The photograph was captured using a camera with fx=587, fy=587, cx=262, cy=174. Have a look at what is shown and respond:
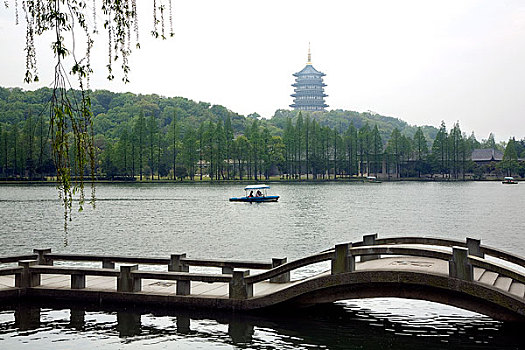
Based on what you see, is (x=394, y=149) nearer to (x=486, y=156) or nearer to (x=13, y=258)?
(x=486, y=156)

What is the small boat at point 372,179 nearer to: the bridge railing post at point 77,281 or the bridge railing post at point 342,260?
the bridge railing post at point 77,281

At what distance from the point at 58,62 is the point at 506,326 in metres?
9.01

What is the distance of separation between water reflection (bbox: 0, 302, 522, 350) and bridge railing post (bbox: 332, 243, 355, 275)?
1.16 meters

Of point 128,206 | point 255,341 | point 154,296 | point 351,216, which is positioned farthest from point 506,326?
point 128,206

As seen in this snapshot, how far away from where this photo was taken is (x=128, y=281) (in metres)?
11.9

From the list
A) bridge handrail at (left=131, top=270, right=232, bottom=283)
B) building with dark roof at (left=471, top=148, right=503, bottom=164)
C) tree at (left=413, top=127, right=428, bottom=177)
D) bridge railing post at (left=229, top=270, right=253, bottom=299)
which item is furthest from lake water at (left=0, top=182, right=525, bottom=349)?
building with dark roof at (left=471, top=148, right=503, bottom=164)

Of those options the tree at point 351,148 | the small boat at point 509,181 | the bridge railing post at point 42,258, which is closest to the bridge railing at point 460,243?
the bridge railing post at point 42,258

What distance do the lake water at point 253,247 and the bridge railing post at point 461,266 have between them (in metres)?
1.23

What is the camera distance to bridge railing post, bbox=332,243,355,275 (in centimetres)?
1081

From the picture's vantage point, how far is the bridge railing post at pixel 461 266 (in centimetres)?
998

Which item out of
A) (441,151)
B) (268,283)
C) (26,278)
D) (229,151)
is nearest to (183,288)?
(268,283)

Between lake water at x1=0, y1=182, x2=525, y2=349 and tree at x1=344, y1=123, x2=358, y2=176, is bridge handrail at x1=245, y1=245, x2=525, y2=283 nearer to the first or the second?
lake water at x1=0, y1=182, x2=525, y2=349

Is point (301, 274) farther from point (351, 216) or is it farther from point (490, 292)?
point (351, 216)

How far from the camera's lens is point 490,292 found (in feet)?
32.5
